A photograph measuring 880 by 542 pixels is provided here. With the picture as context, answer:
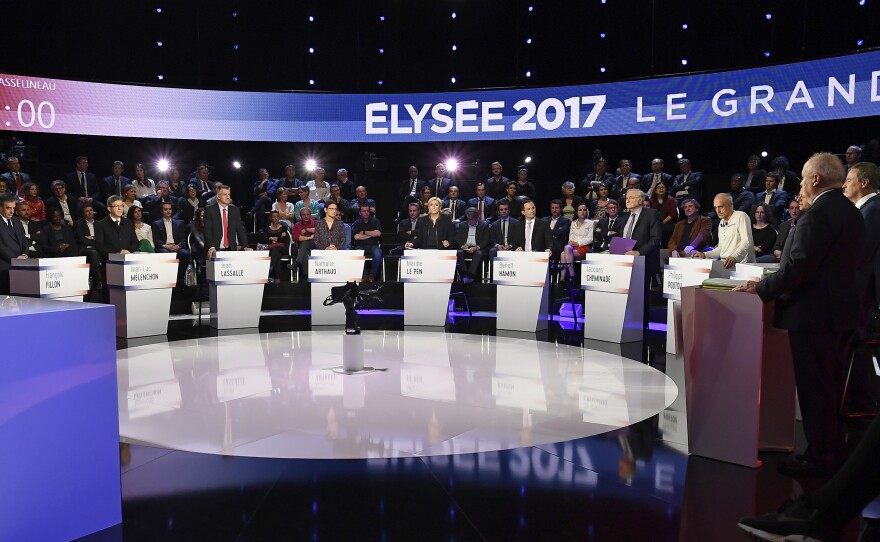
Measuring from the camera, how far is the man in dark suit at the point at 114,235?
805cm

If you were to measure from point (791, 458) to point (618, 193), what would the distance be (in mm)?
7467

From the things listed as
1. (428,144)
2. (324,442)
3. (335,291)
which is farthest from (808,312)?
(428,144)

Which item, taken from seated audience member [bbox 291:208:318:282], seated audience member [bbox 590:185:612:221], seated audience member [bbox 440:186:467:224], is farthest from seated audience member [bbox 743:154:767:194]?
seated audience member [bbox 291:208:318:282]

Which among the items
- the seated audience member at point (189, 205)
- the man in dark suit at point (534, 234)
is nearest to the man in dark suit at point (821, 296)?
the man in dark suit at point (534, 234)

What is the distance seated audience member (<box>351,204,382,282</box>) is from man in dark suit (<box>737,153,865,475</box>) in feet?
22.2

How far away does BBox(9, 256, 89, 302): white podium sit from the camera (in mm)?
6348

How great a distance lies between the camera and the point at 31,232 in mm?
8273

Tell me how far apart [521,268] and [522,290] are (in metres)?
0.24

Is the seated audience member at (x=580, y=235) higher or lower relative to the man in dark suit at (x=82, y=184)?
lower

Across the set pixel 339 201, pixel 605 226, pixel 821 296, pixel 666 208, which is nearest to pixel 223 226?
pixel 339 201

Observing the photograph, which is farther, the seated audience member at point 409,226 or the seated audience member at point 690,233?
the seated audience member at point 409,226

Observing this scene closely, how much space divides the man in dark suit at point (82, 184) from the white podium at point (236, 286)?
3838 mm

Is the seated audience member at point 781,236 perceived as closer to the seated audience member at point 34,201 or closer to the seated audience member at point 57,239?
the seated audience member at point 57,239

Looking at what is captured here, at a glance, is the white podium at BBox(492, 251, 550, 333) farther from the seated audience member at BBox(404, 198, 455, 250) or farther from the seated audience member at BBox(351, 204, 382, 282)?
the seated audience member at BBox(351, 204, 382, 282)
